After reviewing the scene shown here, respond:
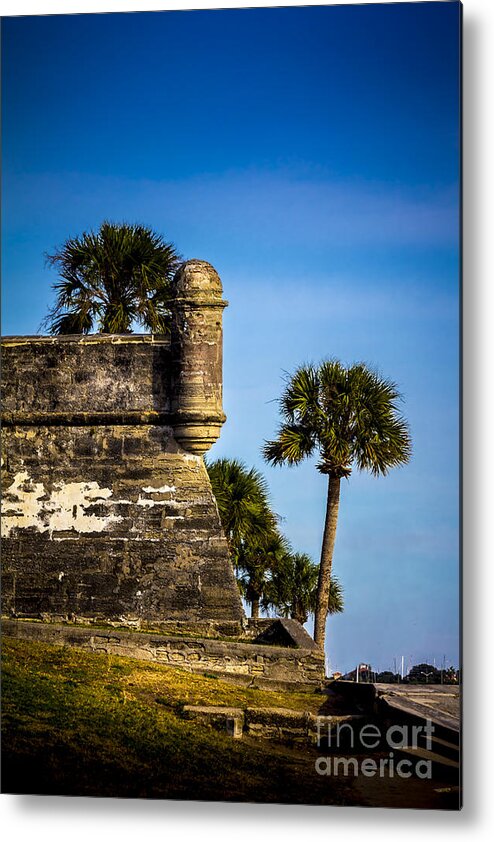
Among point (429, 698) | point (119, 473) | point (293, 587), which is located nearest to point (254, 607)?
point (293, 587)

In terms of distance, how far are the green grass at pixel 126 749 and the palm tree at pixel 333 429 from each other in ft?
8.51

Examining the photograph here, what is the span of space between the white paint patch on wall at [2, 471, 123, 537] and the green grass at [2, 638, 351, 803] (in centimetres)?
188

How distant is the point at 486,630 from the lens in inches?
402

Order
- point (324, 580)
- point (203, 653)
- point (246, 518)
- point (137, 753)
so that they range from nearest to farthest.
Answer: point (137, 753)
point (203, 653)
point (324, 580)
point (246, 518)

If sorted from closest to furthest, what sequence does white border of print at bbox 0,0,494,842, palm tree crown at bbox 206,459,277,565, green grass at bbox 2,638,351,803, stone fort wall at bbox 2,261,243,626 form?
white border of print at bbox 0,0,494,842 < green grass at bbox 2,638,351,803 < stone fort wall at bbox 2,261,243,626 < palm tree crown at bbox 206,459,277,565

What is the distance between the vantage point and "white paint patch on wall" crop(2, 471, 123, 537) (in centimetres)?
1338

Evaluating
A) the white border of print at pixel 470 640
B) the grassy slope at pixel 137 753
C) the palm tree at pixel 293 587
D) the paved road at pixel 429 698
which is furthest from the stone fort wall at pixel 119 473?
the palm tree at pixel 293 587

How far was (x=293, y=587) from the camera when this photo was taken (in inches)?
762

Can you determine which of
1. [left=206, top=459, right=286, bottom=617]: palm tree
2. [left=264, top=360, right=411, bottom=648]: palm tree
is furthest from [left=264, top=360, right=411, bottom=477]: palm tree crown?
[left=206, top=459, right=286, bottom=617]: palm tree

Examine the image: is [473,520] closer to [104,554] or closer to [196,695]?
[196,695]

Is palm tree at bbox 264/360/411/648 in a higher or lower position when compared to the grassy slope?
higher

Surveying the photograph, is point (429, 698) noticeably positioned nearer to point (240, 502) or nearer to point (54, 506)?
point (54, 506)

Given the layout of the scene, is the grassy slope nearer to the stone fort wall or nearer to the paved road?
the paved road

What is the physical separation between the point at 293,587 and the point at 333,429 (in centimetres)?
513
